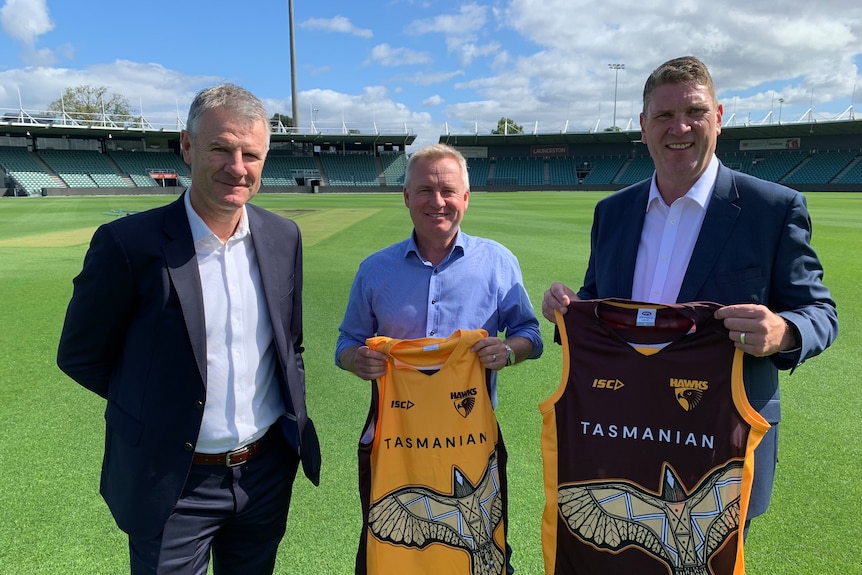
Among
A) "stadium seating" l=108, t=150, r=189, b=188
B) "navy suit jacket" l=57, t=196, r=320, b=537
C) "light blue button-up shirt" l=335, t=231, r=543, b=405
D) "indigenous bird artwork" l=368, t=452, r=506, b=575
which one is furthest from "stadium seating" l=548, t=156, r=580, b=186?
"navy suit jacket" l=57, t=196, r=320, b=537

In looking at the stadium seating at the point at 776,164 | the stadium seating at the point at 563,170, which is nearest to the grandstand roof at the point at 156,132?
the stadium seating at the point at 563,170

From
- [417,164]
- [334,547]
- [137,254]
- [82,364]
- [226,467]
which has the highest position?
[417,164]

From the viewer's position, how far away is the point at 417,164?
2299 millimetres

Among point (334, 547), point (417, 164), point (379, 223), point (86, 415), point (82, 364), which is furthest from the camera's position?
point (379, 223)

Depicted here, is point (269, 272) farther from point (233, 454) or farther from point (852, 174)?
point (852, 174)

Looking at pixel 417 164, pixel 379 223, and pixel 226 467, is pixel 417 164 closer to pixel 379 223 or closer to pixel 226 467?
pixel 226 467

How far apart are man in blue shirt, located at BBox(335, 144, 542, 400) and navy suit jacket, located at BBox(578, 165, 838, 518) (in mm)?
779

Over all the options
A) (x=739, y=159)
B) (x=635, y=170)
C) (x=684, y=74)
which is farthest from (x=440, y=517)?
(x=739, y=159)

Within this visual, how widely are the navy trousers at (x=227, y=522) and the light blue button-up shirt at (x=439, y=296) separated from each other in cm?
59

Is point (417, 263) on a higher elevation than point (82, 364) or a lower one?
higher

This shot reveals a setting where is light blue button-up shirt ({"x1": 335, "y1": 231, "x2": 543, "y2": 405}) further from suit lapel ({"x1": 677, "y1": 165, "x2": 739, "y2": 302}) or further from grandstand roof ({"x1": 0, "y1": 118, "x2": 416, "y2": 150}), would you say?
grandstand roof ({"x1": 0, "y1": 118, "x2": 416, "y2": 150})

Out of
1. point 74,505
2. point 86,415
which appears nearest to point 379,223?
point 86,415

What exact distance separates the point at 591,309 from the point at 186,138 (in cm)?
179

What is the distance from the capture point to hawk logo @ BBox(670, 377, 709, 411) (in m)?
2.00
